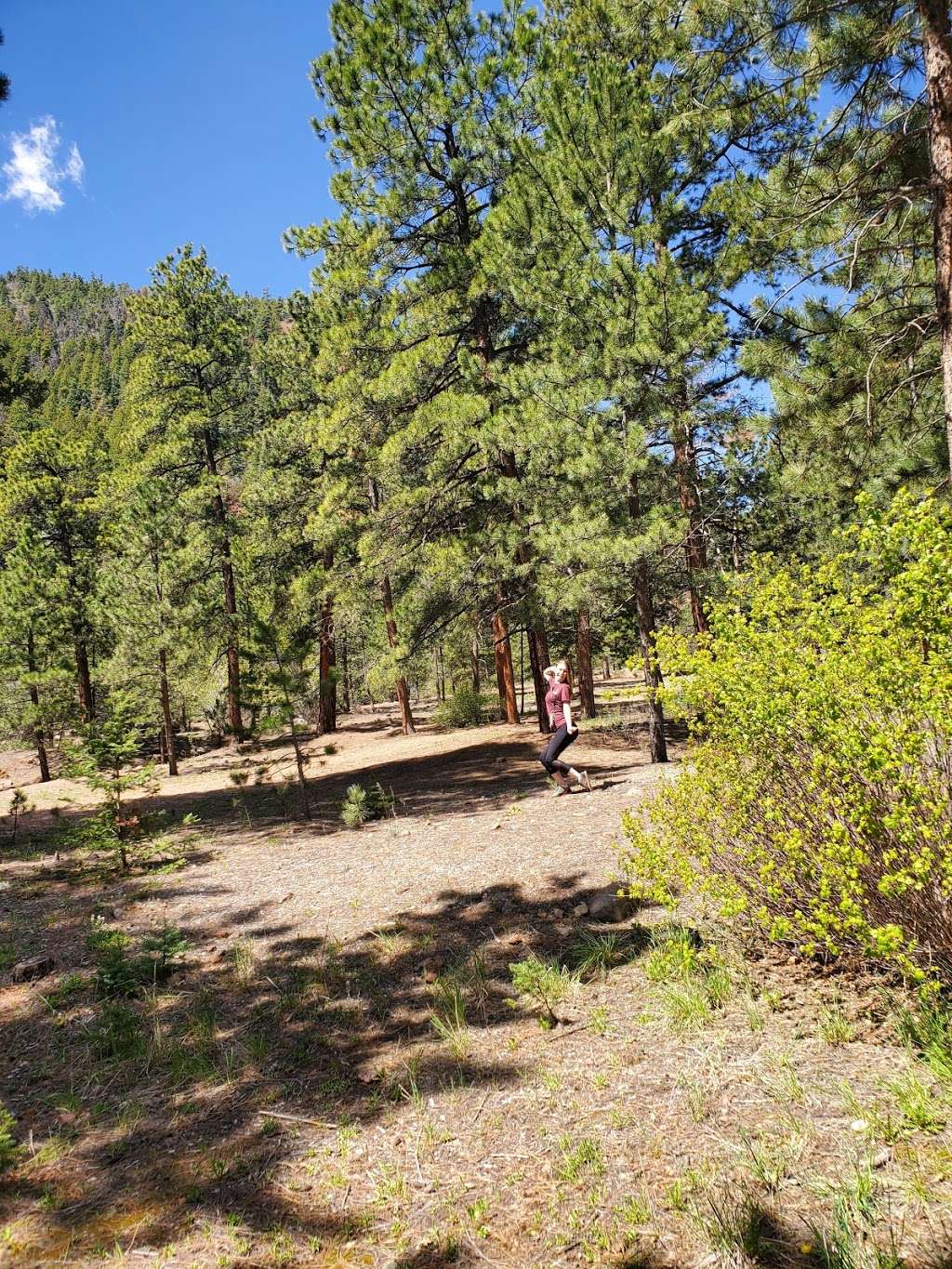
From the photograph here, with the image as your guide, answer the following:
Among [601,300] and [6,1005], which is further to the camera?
[601,300]

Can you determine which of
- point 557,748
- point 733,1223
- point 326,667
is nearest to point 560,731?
point 557,748

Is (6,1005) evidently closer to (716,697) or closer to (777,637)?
(716,697)

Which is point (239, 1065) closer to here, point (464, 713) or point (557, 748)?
point (557, 748)

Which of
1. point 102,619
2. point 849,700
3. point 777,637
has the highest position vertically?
point 102,619

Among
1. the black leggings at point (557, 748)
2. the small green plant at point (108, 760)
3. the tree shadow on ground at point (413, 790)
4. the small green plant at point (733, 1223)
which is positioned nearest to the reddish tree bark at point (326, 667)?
the tree shadow on ground at point (413, 790)

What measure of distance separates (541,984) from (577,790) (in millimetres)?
5013

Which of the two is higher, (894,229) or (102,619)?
(894,229)

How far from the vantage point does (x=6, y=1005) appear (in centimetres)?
462

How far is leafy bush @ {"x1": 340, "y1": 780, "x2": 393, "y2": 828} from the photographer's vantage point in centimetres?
896

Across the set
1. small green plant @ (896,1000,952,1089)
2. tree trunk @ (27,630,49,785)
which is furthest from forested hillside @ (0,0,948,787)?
small green plant @ (896,1000,952,1089)

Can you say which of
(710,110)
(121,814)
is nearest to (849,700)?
(710,110)

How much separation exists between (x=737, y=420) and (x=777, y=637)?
638cm

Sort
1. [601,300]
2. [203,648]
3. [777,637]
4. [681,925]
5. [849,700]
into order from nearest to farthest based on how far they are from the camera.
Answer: [849,700] < [777,637] < [681,925] < [601,300] < [203,648]

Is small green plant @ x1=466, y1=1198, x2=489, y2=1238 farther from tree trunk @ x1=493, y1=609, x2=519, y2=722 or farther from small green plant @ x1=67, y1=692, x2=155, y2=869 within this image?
tree trunk @ x1=493, y1=609, x2=519, y2=722
